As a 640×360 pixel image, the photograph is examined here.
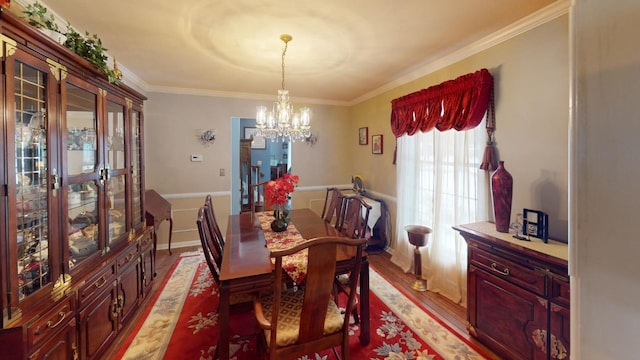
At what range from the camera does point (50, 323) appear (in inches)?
53.8

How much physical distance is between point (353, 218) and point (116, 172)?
2.06m

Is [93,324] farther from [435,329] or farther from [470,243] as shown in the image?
[470,243]

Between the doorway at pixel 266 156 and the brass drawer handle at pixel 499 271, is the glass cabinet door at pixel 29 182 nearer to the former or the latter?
the brass drawer handle at pixel 499 271

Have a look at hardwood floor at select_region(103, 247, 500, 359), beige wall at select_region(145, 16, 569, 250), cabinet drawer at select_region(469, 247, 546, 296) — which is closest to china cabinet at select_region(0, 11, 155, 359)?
hardwood floor at select_region(103, 247, 500, 359)

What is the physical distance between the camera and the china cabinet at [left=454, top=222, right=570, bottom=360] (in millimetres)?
1495

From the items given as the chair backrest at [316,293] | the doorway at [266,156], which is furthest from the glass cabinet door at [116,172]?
the doorway at [266,156]

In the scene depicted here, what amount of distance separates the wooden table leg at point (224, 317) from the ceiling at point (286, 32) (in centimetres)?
189

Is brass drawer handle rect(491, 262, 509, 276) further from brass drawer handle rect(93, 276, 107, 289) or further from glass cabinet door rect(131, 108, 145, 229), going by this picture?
glass cabinet door rect(131, 108, 145, 229)

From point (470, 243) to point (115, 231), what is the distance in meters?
2.87

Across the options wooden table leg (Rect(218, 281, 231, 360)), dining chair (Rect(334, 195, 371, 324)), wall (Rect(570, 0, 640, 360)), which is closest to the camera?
wall (Rect(570, 0, 640, 360))

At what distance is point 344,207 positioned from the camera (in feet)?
9.28

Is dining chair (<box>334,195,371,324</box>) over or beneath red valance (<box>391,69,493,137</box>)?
beneath

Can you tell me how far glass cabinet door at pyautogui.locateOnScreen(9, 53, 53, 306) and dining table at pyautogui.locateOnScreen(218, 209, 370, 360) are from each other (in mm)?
914

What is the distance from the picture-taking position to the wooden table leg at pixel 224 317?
1570mm
